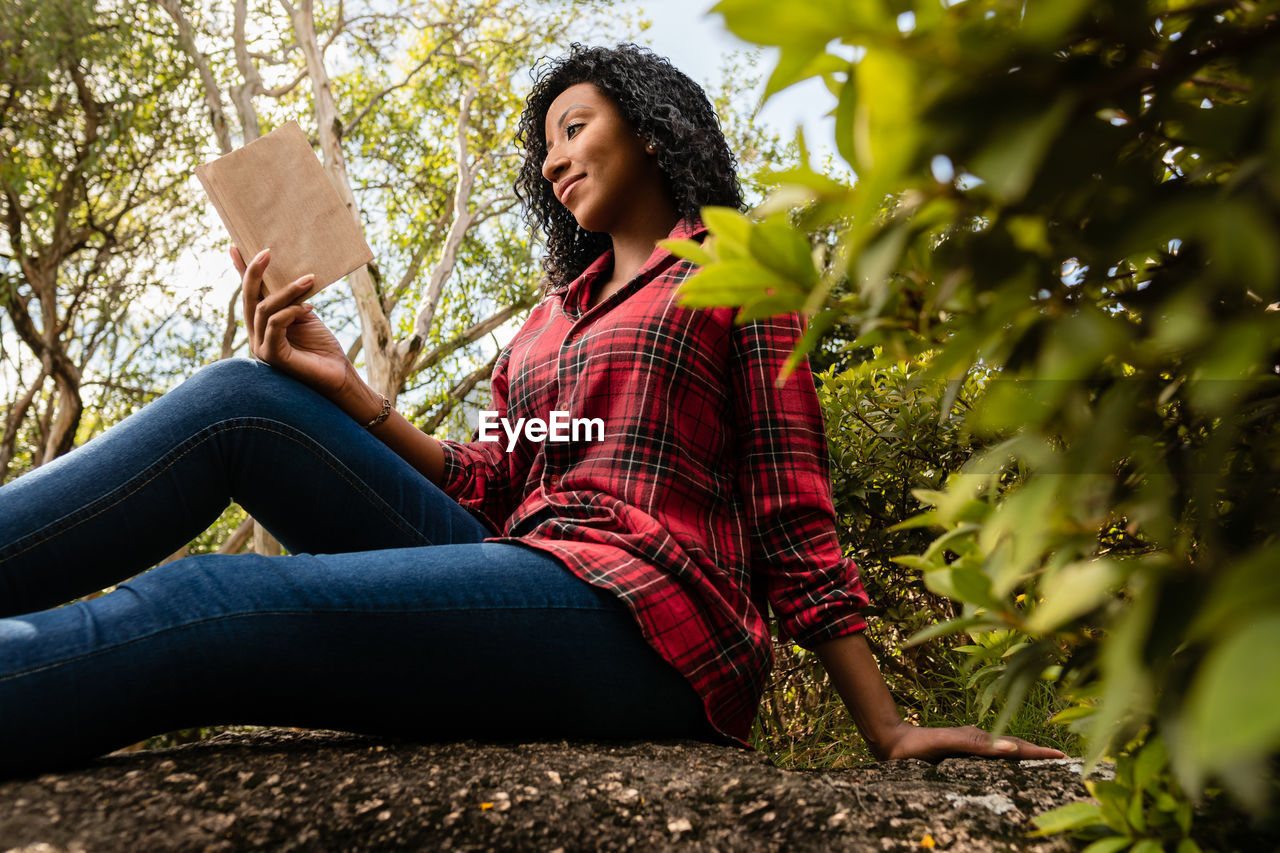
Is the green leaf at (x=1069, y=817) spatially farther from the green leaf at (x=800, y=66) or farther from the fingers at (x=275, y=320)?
the fingers at (x=275, y=320)

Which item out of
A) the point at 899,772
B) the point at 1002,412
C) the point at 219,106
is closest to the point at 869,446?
the point at 899,772

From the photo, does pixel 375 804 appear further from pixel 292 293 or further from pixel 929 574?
pixel 292 293

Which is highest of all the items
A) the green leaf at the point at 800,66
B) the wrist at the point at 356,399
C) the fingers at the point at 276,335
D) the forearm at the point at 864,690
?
the fingers at the point at 276,335

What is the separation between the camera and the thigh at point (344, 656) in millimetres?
1021

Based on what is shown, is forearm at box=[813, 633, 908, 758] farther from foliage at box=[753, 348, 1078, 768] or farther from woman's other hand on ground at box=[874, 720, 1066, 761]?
foliage at box=[753, 348, 1078, 768]

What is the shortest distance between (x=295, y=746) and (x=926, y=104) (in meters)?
1.22

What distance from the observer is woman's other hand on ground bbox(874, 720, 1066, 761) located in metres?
1.27

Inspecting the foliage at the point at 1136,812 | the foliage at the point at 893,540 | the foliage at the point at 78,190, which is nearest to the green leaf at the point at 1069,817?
the foliage at the point at 1136,812

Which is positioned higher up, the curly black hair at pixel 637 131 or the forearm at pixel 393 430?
the curly black hair at pixel 637 131

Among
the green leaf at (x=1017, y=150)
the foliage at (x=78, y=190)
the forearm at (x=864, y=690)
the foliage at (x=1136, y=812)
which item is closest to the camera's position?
the green leaf at (x=1017, y=150)

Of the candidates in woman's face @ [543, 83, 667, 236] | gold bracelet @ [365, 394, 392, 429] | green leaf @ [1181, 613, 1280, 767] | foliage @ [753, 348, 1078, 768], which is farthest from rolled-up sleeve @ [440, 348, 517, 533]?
green leaf @ [1181, 613, 1280, 767]

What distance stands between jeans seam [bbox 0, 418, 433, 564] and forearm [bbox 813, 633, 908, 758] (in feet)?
2.80

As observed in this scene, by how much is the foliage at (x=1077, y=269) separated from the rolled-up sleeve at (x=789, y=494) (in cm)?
81

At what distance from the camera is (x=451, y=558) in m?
1.31
